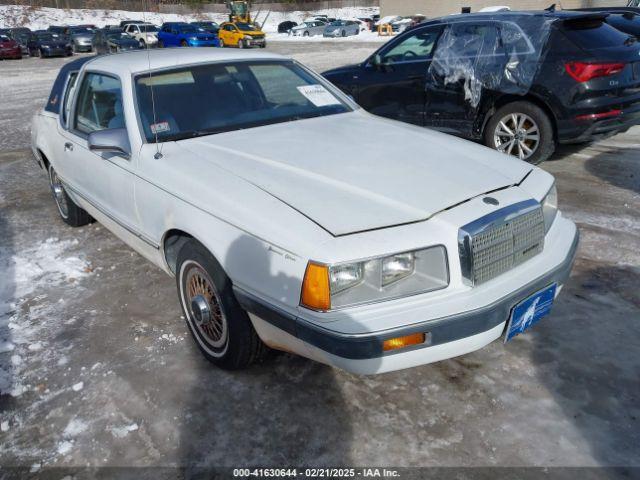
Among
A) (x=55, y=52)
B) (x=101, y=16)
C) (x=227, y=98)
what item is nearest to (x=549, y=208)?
(x=227, y=98)

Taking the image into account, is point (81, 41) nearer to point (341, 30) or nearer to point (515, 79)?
point (341, 30)

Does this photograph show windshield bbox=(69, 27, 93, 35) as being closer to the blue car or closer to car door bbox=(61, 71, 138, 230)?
the blue car

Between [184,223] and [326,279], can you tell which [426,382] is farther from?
[184,223]

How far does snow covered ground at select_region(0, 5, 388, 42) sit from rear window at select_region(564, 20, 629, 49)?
3646 centimetres

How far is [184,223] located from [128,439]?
1.06 meters

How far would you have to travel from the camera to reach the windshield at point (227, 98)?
10.3 ft

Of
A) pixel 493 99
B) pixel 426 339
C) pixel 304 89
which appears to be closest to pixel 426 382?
pixel 426 339

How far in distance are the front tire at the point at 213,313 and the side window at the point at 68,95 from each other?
7.13 ft

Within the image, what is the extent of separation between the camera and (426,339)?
215 cm

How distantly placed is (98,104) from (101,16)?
187 ft

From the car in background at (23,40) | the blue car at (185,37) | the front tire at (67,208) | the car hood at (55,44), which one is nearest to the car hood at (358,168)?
the front tire at (67,208)

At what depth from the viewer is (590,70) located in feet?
17.4

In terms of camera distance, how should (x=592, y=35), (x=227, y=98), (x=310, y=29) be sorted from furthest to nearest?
(x=310, y=29) < (x=592, y=35) < (x=227, y=98)

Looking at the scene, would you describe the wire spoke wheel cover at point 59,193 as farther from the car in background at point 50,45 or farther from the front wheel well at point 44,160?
the car in background at point 50,45
